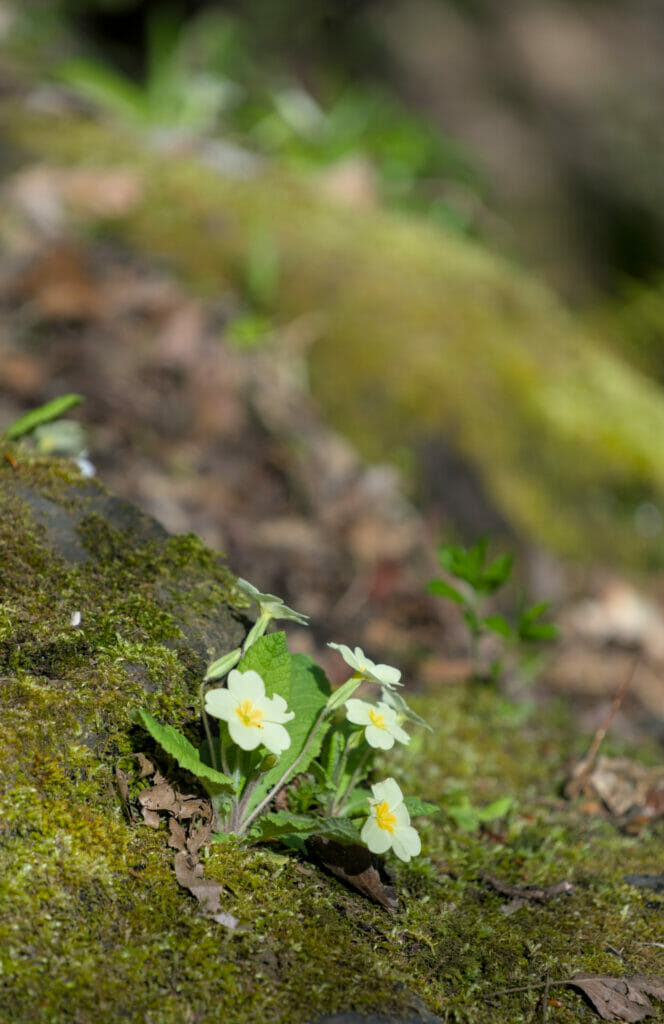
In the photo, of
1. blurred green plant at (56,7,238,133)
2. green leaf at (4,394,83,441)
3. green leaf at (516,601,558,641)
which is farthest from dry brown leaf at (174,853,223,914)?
blurred green plant at (56,7,238,133)

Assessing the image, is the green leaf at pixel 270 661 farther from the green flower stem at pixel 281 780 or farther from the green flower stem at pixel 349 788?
the green flower stem at pixel 349 788

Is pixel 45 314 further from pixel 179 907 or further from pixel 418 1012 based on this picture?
pixel 418 1012

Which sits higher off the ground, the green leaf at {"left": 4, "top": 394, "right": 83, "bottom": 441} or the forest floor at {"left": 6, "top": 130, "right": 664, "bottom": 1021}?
the green leaf at {"left": 4, "top": 394, "right": 83, "bottom": 441}

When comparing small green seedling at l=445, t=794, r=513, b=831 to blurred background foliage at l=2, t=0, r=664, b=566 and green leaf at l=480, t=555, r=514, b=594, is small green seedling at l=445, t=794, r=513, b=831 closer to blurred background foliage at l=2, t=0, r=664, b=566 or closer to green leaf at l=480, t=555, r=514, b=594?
green leaf at l=480, t=555, r=514, b=594

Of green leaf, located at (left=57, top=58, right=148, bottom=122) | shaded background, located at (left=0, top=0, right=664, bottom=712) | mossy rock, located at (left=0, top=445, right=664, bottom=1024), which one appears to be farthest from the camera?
green leaf, located at (left=57, top=58, right=148, bottom=122)

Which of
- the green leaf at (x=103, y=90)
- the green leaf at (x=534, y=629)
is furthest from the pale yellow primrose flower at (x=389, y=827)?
the green leaf at (x=103, y=90)

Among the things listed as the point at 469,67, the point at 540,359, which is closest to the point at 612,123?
the point at 469,67
